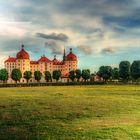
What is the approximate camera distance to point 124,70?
166 meters

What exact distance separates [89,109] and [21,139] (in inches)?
472

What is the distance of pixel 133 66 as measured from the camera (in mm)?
155875

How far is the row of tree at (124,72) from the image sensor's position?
154137 mm

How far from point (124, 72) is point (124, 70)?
2.80 ft

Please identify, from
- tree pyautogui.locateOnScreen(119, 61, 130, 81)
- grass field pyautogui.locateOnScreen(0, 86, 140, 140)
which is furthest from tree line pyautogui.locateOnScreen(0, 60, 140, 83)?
grass field pyautogui.locateOnScreen(0, 86, 140, 140)

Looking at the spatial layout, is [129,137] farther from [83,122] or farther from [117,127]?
[83,122]

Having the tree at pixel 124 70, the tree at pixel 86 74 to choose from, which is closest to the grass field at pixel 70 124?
the tree at pixel 124 70

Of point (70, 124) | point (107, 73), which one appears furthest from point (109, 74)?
point (70, 124)

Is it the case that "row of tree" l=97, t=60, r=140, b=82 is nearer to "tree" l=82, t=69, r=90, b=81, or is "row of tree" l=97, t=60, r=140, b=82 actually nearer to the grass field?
"tree" l=82, t=69, r=90, b=81

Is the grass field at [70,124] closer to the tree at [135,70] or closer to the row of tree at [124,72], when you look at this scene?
the tree at [135,70]

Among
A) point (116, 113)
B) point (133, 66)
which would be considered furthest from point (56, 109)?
point (133, 66)

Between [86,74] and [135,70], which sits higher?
[135,70]

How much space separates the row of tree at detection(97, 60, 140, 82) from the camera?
15414 centimetres

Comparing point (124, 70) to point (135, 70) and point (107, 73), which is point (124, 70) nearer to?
point (135, 70)
